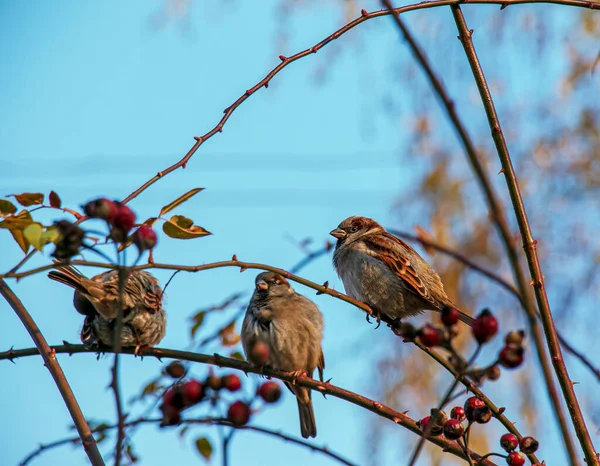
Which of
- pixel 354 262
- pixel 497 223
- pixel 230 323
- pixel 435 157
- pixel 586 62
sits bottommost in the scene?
pixel 497 223

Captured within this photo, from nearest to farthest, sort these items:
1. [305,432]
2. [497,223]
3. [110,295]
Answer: [497,223] < [110,295] < [305,432]

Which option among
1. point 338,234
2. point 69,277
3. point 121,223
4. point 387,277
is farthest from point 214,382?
point 338,234

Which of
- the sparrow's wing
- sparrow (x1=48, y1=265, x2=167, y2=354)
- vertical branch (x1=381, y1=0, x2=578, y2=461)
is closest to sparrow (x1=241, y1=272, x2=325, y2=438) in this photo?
sparrow (x1=48, y1=265, x2=167, y2=354)

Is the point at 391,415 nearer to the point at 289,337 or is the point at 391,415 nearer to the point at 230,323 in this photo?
the point at 230,323

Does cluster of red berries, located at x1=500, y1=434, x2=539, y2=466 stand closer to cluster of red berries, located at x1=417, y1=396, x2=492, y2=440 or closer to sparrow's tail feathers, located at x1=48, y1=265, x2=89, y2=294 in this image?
cluster of red berries, located at x1=417, y1=396, x2=492, y2=440

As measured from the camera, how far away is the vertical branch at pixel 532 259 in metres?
1.68

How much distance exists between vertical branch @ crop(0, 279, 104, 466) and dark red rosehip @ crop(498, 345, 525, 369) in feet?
2.80

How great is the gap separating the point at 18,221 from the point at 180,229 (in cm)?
33

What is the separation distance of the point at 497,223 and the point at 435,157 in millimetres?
5209

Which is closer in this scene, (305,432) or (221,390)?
(221,390)

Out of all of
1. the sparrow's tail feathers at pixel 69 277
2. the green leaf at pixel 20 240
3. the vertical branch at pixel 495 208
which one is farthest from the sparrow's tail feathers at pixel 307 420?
the vertical branch at pixel 495 208

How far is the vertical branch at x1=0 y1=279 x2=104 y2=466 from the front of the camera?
1637 mm

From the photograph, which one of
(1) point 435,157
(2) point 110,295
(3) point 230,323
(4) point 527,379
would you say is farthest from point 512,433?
(1) point 435,157

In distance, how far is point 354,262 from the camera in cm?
385
